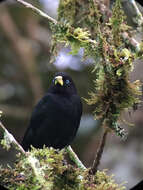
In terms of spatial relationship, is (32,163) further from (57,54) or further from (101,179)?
(57,54)

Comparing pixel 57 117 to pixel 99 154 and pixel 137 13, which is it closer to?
pixel 137 13

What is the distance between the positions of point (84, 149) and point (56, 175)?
16.8 ft

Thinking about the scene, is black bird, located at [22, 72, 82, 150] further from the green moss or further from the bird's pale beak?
the green moss

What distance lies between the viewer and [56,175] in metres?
2.87

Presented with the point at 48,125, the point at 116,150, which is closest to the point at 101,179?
the point at 48,125

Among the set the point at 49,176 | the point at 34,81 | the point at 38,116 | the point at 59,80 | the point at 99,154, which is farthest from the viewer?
the point at 34,81

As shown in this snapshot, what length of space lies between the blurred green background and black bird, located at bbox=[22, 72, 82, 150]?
2454 mm

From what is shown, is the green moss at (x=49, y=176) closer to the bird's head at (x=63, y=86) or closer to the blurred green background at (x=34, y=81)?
the bird's head at (x=63, y=86)

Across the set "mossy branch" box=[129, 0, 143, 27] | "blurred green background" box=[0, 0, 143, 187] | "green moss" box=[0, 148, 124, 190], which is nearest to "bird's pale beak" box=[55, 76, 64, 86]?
"mossy branch" box=[129, 0, 143, 27]

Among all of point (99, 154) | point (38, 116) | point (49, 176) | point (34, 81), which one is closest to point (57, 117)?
point (38, 116)

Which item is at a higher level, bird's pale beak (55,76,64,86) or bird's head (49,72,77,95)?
bird's pale beak (55,76,64,86)

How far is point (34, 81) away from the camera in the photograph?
26.8 ft

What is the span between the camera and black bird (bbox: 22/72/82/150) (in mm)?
4352

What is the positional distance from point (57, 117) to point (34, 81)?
3842mm
